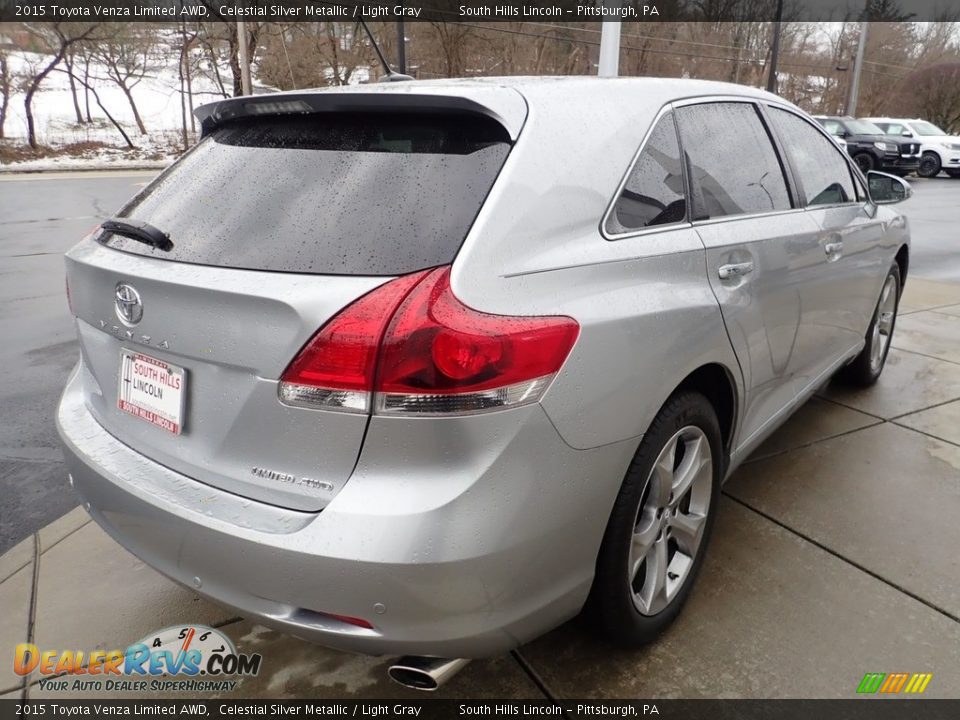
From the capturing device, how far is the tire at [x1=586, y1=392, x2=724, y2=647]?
76.5 inches

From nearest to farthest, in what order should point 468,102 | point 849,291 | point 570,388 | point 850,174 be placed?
point 570,388 < point 468,102 < point 849,291 < point 850,174

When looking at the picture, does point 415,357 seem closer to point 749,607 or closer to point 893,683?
point 749,607

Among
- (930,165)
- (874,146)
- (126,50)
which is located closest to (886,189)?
(874,146)

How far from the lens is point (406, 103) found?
1.85m

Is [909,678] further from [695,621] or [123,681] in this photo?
[123,681]

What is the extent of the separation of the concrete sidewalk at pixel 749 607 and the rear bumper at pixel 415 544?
0.52m

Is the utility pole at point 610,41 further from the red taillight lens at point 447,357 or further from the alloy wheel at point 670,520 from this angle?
the red taillight lens at point 447,357

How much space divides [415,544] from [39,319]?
5894 millimetres

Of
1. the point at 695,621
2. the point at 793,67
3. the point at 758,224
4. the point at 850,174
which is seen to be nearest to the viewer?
the point at 695,621

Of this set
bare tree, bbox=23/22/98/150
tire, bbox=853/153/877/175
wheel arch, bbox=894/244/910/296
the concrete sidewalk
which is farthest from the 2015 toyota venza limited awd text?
bare tree, bbox=23/22/98/150

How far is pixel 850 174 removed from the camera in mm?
3695

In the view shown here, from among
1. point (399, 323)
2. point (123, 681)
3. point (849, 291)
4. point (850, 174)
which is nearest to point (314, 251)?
point (399, 323)

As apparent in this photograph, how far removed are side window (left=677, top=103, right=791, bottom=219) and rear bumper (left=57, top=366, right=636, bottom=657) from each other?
3.36 ft

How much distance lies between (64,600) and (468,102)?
2171mm
